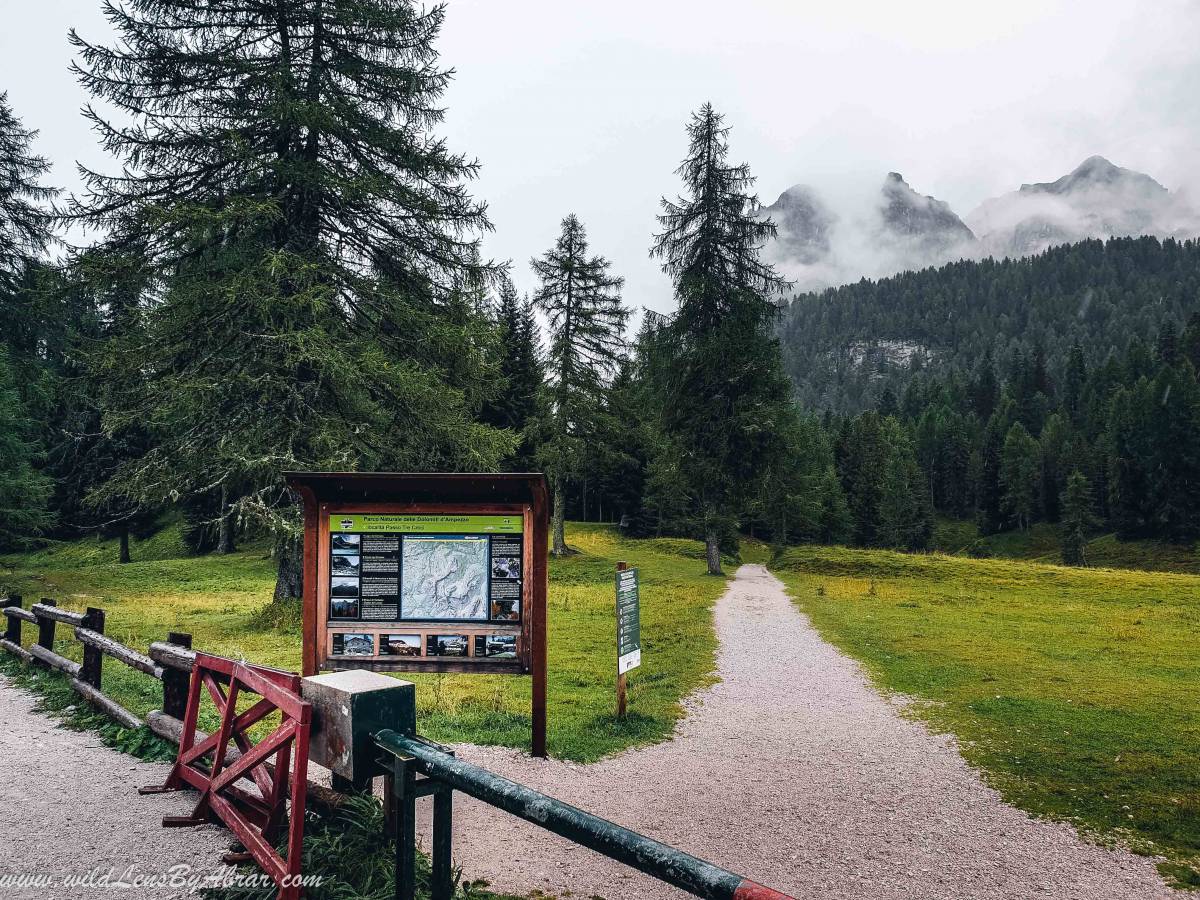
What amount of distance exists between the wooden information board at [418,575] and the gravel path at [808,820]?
1.46m

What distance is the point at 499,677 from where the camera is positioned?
12375 mm

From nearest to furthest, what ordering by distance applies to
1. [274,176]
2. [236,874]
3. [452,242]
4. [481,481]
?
[236,874] → [481,481] → [274,176] → [452,242]

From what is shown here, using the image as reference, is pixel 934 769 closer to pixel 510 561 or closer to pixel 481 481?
pixel 510 561

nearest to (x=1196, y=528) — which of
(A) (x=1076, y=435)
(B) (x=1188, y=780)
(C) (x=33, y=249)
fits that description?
(A) (x=1076, y=435)

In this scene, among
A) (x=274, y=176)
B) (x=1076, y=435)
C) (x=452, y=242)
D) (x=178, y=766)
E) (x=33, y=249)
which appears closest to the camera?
(x=178, y=766)

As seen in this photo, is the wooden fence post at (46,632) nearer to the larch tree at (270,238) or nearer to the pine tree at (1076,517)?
the larch tree at (270,238)

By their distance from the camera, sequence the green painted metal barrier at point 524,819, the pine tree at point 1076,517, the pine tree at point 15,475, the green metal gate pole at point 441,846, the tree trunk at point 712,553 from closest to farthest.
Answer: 1. the green painted metal barrier at point 524,819
2. the green metal gate pole at point 441,846
3. the pine tree at point 15,475
4. the tree trunk at point 712,553
5. the pine tree at point 1076,517

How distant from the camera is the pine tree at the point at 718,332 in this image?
2980 cm

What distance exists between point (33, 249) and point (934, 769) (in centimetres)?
2901

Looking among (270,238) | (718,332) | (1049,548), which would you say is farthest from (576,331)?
(1049,548)

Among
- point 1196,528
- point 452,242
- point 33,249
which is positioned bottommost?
point 1196,528

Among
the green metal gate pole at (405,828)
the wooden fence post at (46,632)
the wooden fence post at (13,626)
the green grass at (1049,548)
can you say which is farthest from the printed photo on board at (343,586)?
the green grass at (1049,548)

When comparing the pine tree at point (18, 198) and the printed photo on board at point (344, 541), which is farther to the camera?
the pine tree at point (18, 198)

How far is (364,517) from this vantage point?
6.93 meters
